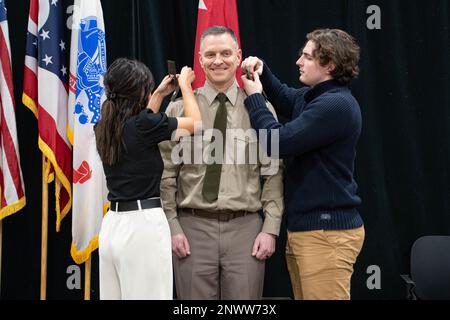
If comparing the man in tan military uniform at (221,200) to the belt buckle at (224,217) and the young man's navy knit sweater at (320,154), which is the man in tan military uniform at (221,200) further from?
the young man's navy knit sweater at (320,154)

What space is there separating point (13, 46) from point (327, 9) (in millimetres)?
2266

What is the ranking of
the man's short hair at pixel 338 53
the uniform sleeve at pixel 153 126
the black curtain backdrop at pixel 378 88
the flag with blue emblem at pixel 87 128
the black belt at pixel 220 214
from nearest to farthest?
1. the uniform sleeve at pixel 153 126
2. the man's short hair at pixel 338 53
3. the black belt at pixel 220 214
4. the flag with blue emblem at pixel 87 128
5. the black curtain backdrop at pixel 378 88

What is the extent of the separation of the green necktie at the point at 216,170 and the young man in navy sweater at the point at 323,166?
0.16 m

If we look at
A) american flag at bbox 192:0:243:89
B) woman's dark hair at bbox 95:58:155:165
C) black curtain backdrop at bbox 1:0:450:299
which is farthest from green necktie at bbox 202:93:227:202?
black curtain backdrop at bbox 1:0:450:299

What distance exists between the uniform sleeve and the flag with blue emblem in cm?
117

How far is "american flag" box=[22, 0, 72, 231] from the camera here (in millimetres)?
3590

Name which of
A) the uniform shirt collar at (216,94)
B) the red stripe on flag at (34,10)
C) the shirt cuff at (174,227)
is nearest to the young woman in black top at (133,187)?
the shirt cuff at (174,227)

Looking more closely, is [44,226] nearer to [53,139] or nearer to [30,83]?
[53,139]

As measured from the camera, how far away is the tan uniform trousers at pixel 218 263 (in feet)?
8.54

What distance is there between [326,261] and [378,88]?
186 centimetres

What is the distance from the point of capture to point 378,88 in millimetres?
3965

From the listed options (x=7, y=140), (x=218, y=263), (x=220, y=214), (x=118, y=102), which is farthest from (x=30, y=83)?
(x=218, y=263)

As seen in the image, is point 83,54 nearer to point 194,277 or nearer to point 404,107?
point 194,277

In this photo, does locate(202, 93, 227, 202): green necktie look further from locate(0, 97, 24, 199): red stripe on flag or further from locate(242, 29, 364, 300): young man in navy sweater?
locate(0, 97, 24, 199): red stripe on flag
